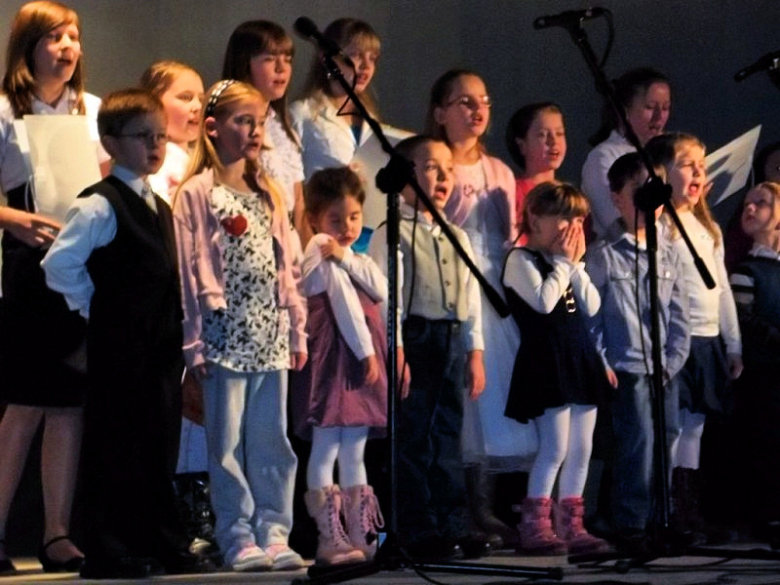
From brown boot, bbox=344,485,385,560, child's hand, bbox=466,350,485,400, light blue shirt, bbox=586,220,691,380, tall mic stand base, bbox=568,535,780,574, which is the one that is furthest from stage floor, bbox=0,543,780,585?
light blue shirt, bbox=586,220,691,380

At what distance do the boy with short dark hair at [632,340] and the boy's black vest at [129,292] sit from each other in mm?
1576

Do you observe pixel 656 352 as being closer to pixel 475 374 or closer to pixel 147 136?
pixel 475 374

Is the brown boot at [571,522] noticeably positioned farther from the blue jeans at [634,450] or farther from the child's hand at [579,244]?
the child's hand at [579,244]

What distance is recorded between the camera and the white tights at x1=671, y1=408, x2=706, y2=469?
553cm

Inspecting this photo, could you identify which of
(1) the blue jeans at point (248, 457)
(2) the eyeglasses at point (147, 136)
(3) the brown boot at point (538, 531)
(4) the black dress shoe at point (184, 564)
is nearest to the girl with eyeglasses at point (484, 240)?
(3) the brown boot at point (538, 531)

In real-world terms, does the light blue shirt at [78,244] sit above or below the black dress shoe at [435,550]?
above

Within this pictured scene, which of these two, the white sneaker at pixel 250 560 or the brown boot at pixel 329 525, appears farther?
the brown boot at pixel 329 525

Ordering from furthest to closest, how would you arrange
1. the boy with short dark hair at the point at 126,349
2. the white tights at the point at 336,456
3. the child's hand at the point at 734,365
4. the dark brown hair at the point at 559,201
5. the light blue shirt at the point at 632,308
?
the child's hand at the point at 734,365 < the light blue shirt at the point at 632,308 < the dark brown hair at the point at 559,201 < the white tights at the point at 336,456 < the boy with short dark hair at the point at 126,349

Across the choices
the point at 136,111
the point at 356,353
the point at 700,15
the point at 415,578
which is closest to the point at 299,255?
the point at 356,353

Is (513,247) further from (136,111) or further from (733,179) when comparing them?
(136,111)

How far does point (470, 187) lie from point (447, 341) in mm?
554

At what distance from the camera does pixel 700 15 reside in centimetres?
664

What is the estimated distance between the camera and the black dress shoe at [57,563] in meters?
4.62

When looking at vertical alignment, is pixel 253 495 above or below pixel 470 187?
below
